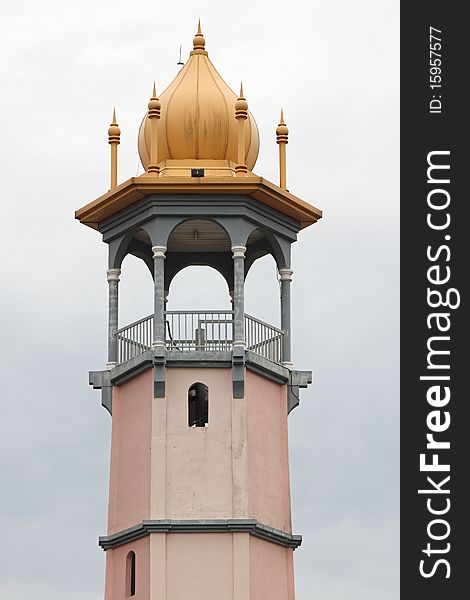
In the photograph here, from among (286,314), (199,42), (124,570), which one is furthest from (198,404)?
(199,42)

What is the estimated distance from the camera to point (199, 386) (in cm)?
5425

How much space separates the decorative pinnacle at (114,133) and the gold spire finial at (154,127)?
2.24 m

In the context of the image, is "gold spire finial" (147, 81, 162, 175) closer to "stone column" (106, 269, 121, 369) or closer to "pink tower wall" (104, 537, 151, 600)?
"stone column" (106, 269, 121, 369)

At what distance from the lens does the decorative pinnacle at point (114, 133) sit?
5669 cm

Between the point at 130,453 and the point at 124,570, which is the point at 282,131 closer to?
the point at 130,453

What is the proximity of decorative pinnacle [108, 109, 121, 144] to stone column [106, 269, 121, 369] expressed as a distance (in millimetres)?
3608

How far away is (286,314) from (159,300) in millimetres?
3882

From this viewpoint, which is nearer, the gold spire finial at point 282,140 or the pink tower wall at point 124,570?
the pink tower wall at point 124,570

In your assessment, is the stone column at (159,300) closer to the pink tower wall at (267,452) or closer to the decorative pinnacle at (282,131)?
the pink tower wall at (267,452)

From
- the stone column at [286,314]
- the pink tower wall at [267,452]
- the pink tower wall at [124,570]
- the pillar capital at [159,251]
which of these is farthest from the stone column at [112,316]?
the pink tower wall at [124,570]

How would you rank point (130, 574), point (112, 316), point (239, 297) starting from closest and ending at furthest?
1. point (130, 574)
2. point (239, 297)
3. point (112, 316)

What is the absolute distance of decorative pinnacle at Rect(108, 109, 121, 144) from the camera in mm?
56688

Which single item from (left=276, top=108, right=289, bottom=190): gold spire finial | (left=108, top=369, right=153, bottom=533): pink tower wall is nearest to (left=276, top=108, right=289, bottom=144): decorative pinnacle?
(left=276, top=108, right=289, bottom=190): gold spire finial

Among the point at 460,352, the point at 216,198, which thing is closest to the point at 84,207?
the point at 216,198
